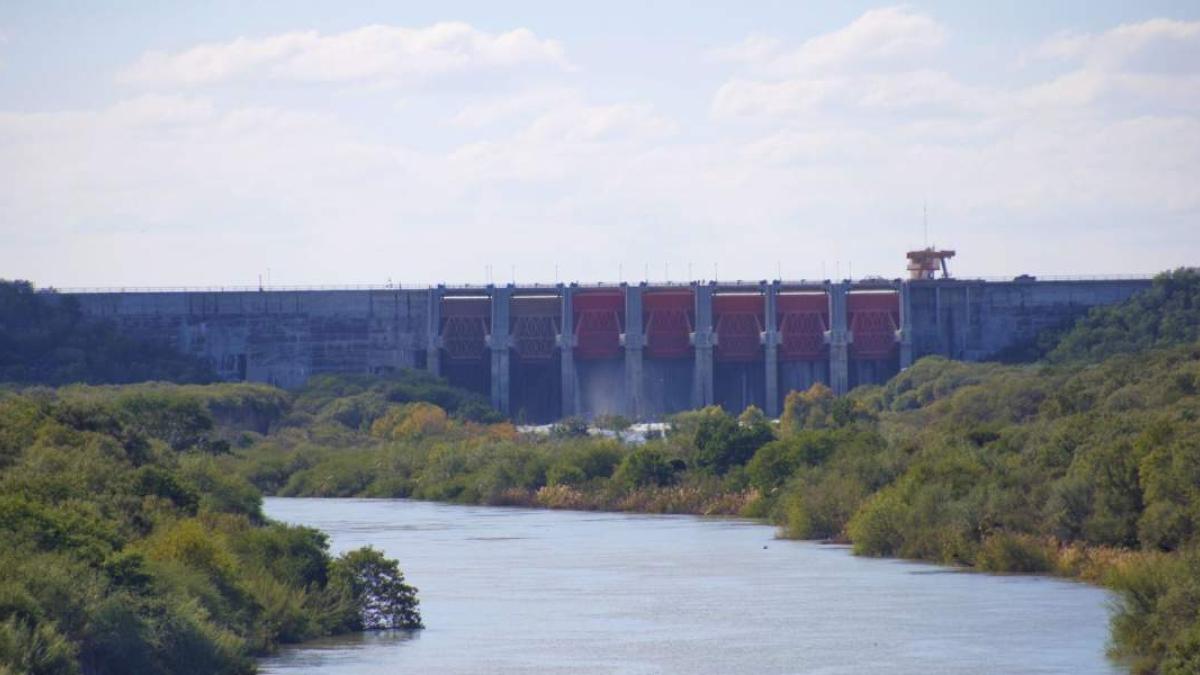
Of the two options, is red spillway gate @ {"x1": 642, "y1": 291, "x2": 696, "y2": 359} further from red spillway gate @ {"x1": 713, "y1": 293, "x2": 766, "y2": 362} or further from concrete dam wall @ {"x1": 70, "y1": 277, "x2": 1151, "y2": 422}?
red spillway gate @ {"x1": 713, "y1": 293, "x2": 766, "y2": 362}

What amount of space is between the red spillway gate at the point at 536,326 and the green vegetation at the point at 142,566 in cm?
5679

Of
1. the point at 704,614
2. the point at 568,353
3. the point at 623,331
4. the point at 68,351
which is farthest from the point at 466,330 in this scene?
the point at 704,614

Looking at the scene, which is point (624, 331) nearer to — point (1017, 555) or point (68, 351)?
point (68, 351)

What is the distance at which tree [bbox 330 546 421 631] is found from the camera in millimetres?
41812

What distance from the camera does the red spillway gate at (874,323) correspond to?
111688 millimetres

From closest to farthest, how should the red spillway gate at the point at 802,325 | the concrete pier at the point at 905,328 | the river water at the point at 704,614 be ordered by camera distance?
the river water at the point at 704,614 → the concrete pier at the point at 905,328 → the red spillway gate at the point at 802,325

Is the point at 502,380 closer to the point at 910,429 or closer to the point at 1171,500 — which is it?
the point at 910,429

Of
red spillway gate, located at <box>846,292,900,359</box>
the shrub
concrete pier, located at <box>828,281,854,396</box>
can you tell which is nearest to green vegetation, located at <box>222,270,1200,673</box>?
the shrub

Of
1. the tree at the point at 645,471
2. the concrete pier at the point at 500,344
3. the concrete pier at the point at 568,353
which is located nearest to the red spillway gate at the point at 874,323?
the concrete pier at the point at 568,353

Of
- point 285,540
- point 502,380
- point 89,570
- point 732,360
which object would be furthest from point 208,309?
point 89,570

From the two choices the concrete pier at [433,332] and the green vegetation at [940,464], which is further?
the concrete pier at [433,332]

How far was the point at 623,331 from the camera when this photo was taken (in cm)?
11288

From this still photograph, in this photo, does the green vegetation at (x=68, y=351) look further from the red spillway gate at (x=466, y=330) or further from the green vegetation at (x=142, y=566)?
the green vegetation at (x=142, y=566)

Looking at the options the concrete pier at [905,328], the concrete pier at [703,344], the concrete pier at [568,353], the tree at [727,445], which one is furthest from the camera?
the concrete pier at [568,353]
